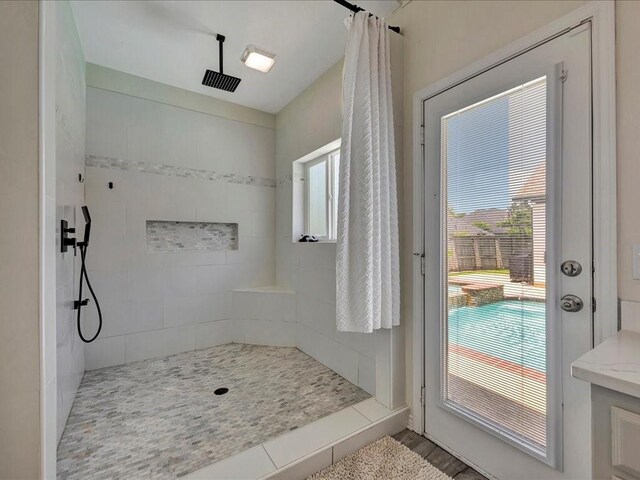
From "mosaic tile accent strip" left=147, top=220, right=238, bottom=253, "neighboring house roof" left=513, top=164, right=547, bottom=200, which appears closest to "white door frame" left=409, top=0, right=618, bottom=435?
"neighboring house roof" left=513, top=164, right=547, bottom=200

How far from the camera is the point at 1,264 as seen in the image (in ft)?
2.67

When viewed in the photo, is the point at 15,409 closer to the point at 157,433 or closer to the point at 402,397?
the point at 157,433

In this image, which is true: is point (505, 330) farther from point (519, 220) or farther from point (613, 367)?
point (613, 367)

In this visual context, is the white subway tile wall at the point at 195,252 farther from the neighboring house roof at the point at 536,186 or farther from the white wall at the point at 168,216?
the neighboring house roof at the point at 536,186

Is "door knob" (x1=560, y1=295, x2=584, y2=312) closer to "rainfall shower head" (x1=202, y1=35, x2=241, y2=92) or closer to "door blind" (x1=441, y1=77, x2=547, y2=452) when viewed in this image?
"door blind" (x1=441, y1=77, x2=547, y2=452)

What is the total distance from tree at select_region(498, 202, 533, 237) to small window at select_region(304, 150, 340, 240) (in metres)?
1.62

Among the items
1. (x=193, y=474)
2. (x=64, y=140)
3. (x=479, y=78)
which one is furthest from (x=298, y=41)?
(x=193, y=474)

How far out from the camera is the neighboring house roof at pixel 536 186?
3.87 feet

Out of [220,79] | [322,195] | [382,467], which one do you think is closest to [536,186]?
[382,467]

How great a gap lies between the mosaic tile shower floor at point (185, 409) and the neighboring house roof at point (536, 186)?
1.60 metres

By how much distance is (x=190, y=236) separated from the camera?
2963 mm

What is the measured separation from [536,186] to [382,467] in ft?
4.92

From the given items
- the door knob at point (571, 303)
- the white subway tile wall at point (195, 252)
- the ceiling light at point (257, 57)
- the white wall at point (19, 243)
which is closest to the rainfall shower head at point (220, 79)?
the ceiling light at point (257, 57)

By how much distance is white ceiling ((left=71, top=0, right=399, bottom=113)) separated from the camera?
1.89 metres
